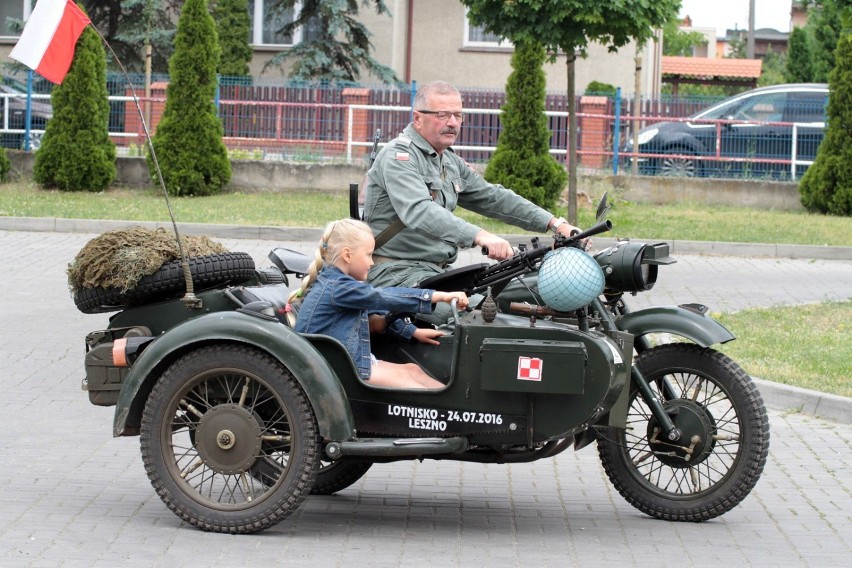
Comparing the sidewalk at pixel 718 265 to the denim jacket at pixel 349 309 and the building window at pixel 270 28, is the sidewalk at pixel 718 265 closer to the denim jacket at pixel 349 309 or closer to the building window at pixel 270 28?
the denim jacket at pixel 349 309

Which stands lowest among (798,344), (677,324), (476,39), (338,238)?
(798,344)

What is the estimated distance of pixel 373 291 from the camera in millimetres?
5586

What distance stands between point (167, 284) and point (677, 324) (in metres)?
2.18

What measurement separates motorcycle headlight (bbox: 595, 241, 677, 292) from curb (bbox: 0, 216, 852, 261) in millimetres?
11249

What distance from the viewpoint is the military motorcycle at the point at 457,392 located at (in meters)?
5.48

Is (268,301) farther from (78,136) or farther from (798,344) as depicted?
(78,136)

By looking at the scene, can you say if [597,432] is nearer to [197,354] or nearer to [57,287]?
[197,354]

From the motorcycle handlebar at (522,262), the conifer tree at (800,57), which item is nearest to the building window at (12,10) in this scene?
the conifer tree at (800,57)

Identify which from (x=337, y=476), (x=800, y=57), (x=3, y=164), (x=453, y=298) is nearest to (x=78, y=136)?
(x=3, y=164)

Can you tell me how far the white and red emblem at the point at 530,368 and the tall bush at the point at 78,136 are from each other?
17.2 metres

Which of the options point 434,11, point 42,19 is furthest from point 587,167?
point 42,19

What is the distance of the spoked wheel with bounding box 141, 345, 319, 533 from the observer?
555 centimetres

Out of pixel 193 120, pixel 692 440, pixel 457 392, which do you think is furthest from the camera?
pixel 193 120

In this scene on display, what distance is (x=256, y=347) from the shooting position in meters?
A: 5.64
